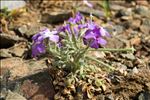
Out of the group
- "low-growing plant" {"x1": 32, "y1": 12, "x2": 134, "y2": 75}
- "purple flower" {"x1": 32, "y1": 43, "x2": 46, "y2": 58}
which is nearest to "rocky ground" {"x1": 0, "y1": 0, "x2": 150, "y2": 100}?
"low-growing plant" {"x1": 32, "y1": 12, "x2": 134, "y2": 75}

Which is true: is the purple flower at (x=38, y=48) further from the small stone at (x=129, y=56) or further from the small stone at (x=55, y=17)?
the small stone at (x=55, y=17)

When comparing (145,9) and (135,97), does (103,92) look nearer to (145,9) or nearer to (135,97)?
(135,97)

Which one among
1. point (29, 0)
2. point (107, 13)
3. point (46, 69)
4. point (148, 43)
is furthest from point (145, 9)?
point (46, 69)

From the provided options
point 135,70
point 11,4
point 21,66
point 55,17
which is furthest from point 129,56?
point 11,4

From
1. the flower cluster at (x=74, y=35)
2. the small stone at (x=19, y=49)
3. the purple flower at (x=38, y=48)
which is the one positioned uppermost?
the flower cluster at (x=74, y=35)

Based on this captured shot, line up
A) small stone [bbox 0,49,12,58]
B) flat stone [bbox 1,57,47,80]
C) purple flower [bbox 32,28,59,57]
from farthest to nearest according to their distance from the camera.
Answer: small stone [bbox 0,49,12,58] < flat stone [bbox 1,57,47,80] < purple flower [bbox 32,28,59,57]

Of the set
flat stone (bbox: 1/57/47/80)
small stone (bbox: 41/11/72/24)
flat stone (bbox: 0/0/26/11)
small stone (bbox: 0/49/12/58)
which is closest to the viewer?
flat stone (bbox: 1/57/47/80)

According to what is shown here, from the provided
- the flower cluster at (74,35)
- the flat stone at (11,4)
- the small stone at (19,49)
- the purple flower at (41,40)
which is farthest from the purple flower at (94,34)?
the flat stone at (11,4)

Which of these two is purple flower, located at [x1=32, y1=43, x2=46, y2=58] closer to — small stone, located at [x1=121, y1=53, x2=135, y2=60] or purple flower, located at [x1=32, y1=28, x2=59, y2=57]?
purple flower, located at [x1=32, y1=28, x2=59, y2=57]
